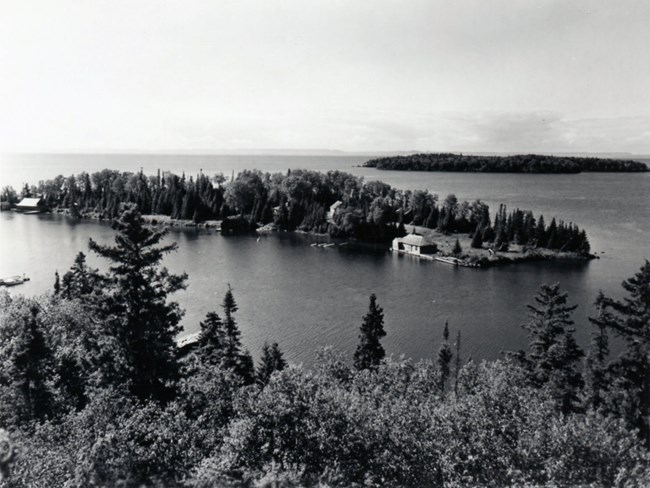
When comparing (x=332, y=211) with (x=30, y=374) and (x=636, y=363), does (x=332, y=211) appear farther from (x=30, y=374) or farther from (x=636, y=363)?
(x=30, y=374)

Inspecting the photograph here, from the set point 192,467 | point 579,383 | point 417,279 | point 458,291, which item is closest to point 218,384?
point 192,467

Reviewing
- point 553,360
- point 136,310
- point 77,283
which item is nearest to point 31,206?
point 77,283

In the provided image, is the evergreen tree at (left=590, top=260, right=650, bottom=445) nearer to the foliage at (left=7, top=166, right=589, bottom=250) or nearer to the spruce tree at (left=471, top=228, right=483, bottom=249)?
the foliage at (left=7, top=166, right=589, bottom=250)

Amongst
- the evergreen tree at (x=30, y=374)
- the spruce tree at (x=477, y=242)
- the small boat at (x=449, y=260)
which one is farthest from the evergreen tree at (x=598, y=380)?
the spruce tree at (x=477, y=242)

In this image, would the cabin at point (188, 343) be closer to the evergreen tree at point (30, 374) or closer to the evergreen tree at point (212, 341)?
the evergreen tree at point (212, 341)

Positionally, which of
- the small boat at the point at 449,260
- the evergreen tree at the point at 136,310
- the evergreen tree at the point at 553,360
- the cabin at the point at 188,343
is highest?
the evergreen tree at the point at 136,310
